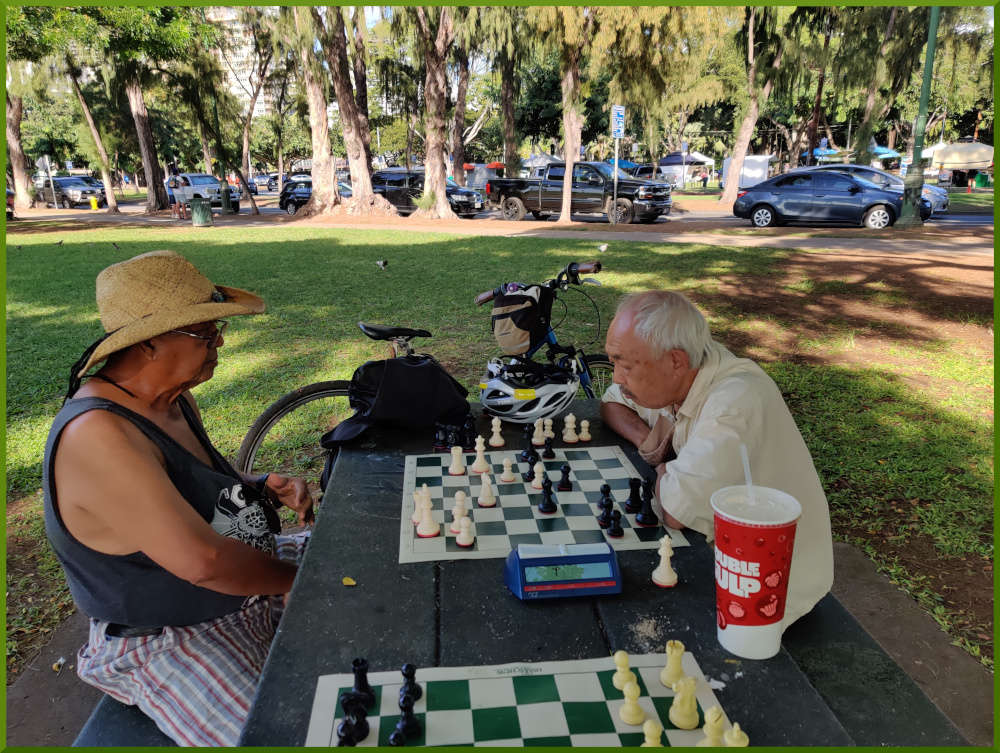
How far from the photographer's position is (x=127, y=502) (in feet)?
5.63

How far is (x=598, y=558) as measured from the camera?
1.71 metres

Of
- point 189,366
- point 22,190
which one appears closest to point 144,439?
point 189,366

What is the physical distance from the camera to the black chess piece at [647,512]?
6.68 ft

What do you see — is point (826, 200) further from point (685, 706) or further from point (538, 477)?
point (685, 706)

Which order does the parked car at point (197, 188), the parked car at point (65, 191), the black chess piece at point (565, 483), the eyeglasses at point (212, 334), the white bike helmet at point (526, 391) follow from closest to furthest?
the eyeglasses at point (212, 334)
the black chess piece at point (565, 483)
the white bike helmet at point (526, 391)
the parked car at point (197, 188)
the parked car at point (65, 191)

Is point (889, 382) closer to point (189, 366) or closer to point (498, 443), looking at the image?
point (498, 443)

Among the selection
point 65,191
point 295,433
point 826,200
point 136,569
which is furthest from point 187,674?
point 65,191

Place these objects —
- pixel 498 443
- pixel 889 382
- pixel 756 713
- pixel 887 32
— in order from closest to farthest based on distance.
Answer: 1. pixel 756 713
2. pixel 498 443
3. pixel 889 382
4. pixel 887 32

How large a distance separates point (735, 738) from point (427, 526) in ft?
3.36

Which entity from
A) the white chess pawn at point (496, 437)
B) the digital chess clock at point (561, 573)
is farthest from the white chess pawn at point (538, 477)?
the digital chess clock at point (561, 573)

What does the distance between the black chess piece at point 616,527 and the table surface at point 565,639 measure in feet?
0.30

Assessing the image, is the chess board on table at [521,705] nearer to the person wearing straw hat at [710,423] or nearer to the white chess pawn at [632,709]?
the white chess pawn at [632,709]

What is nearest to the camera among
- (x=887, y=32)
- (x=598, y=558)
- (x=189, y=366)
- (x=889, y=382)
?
(x=598, y=558)

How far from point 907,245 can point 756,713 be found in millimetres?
14089
